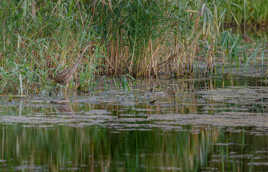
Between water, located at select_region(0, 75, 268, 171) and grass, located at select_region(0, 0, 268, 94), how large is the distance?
577mm

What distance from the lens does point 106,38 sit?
1077 centimetres

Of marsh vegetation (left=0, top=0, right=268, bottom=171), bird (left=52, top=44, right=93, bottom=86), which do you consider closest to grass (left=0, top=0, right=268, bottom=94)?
marsh vegetation (left=0, top=0, right=268, bottom=171)

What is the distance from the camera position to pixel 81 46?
10.2 meters

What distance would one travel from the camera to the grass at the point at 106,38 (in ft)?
29.9

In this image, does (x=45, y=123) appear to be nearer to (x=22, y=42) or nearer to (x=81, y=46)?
(x=22, y=42)

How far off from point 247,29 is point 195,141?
18526mm

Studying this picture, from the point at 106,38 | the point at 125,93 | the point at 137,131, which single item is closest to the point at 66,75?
the point at 125,93

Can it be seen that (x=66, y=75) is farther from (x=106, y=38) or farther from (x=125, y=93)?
(x=106, y=38)

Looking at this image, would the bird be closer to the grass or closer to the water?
the grass

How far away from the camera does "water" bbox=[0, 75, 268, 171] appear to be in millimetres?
5117

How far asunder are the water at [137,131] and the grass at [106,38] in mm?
577

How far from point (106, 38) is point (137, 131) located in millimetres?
4599

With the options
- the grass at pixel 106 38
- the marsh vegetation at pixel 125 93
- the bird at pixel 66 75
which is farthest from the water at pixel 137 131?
the grass at pixel 106 38

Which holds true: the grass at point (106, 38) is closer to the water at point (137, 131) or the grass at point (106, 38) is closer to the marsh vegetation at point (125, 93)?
the marsh vegetation at point (125, 93)
